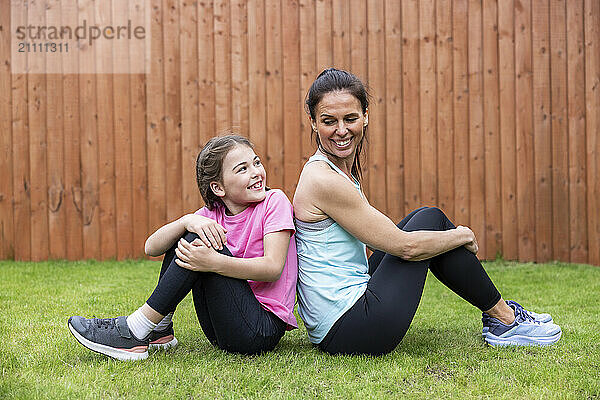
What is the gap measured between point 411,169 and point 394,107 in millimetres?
463

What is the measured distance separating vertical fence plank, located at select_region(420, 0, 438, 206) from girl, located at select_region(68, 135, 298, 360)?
2722 mm

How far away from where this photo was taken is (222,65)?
5086 mm

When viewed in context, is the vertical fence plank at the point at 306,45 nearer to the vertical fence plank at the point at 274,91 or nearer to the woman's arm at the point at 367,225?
the vertical fence plank at the point at 274,91

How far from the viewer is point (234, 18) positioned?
507 cm

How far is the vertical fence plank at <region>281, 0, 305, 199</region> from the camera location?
506 cm

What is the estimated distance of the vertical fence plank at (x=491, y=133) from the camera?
5.06 meters

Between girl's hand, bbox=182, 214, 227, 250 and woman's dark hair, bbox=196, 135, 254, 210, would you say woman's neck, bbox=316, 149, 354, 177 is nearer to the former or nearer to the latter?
woman's dark hair, bbox=196, 135, 254, 210

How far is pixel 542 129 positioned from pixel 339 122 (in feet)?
9.89

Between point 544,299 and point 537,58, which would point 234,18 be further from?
point 544,299

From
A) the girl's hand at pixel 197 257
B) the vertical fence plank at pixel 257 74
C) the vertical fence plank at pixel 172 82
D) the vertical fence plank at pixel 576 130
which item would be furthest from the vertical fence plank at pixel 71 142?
the vertical fence plank at pixel 576 130

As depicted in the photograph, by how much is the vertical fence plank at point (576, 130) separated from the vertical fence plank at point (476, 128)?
622 millimetres

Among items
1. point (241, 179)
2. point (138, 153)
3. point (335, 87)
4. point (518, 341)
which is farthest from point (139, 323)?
point (138, 153)

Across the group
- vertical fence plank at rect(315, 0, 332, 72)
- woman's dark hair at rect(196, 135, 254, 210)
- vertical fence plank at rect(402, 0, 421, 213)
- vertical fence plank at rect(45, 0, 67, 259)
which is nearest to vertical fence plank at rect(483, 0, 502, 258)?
vertical fence plank at rect(402, 0, 421, 213)

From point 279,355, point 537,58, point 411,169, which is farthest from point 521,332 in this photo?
point 537,58
